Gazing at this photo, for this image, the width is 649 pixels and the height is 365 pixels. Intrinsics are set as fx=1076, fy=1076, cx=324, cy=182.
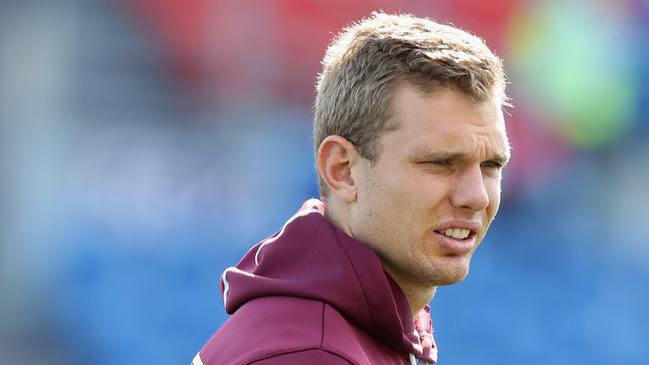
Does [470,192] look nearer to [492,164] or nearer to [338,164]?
[492,164]

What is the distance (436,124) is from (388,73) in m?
0.13

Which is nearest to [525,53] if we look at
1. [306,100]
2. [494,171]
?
[306,100]

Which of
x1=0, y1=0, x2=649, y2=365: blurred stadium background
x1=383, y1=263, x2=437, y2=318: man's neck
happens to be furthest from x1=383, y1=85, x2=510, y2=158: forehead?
x1=0, y1=0, x2=649, y2=365: blurred stadium background

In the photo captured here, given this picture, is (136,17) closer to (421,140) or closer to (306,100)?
(306,100)

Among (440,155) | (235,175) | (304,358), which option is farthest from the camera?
(235,175)

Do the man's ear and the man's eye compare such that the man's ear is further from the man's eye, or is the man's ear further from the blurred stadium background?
the blurred stadium background

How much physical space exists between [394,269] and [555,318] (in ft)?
16.1

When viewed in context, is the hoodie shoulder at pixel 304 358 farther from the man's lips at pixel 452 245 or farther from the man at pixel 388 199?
the man's lips at pixel 452 245

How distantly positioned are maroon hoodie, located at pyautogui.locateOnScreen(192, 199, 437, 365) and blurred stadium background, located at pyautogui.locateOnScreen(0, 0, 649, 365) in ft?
15.3

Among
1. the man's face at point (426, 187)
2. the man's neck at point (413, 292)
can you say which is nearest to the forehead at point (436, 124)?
the man's face at point (426, 187)

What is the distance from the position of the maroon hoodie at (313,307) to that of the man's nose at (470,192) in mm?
189

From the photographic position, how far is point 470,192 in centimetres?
191

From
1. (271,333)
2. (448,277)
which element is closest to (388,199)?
(448,277)

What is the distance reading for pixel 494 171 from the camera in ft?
6.54
